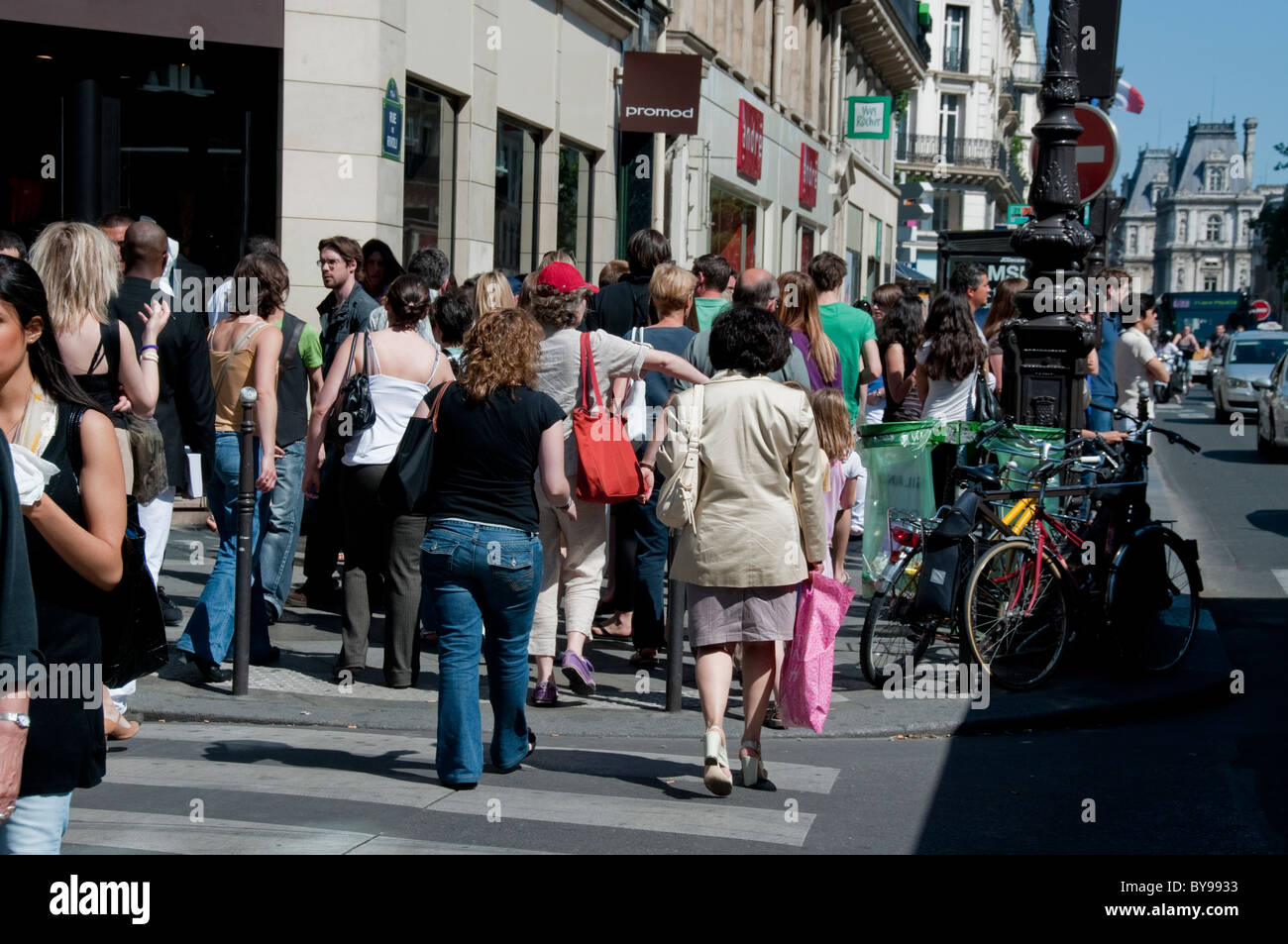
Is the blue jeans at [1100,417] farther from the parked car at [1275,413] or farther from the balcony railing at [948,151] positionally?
the balcony railing at [948,151]

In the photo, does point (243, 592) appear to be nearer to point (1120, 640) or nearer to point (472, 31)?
point (1120, 640)

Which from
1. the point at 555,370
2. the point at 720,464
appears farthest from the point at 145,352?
the point at 720,464

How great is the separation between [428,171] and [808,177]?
19.6 meters

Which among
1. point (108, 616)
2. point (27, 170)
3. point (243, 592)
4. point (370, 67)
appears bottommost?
point (243, 592)

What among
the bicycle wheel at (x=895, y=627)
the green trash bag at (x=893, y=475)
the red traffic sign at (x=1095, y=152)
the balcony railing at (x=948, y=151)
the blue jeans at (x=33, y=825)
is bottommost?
the bicycle wheel at (x=895, y=627)

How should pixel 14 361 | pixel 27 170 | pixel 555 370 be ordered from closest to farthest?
pixel 14 361 < pixel 555 370 < pixel 27 170

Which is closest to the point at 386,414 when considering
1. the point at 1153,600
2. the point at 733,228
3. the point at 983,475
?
the point at 983,475

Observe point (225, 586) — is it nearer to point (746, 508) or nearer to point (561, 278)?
point (561, 278)

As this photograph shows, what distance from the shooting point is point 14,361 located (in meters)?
3.34

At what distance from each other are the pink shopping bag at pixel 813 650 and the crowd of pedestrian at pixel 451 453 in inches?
5.6

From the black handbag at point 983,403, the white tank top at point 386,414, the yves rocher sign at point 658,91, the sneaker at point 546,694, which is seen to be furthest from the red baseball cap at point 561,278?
the yves rocher sign at point 658,91

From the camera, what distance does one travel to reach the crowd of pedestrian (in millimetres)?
3473

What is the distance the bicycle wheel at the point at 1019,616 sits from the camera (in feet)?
25.6
